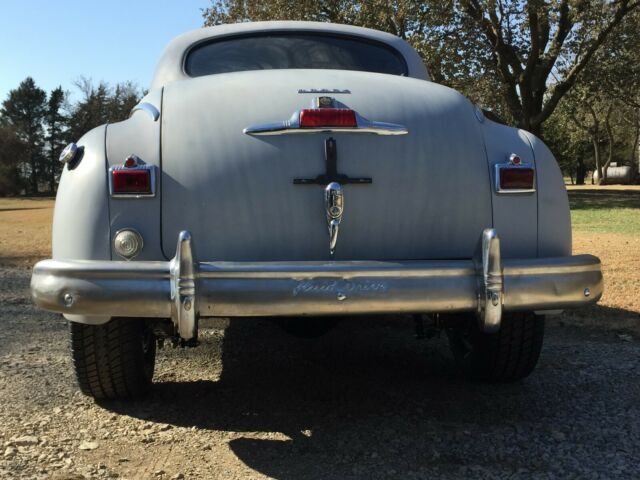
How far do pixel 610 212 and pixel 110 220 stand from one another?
55.1 feet

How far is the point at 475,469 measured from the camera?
247 centimetres

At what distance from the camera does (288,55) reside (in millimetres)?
3791

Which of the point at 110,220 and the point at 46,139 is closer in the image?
the point at 110,220

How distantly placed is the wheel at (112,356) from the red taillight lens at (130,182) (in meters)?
0.60

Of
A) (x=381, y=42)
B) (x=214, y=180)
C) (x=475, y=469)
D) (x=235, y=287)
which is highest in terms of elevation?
(x=381, y=42)

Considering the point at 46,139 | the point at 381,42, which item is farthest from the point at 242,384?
the point at 46,139

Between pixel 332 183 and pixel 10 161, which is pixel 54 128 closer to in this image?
pixel 10 161

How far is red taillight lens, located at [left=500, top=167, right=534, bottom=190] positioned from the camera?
2.76m

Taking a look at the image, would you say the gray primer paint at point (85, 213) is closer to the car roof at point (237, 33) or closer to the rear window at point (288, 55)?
the car roof at point (237, 33)

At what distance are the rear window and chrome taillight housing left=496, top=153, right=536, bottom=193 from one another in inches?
55.7

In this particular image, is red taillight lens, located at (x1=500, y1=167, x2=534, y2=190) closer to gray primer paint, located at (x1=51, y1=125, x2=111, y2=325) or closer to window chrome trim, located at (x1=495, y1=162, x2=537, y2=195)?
window chrome trim, located at (x1=495, y1=162, x2=537, y2=195)

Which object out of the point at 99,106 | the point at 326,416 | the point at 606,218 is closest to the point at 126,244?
the point at 326,416

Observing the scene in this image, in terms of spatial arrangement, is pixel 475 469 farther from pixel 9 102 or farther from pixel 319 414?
pixel 9 102

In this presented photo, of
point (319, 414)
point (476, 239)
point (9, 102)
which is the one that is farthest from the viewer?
point (9, 102)
